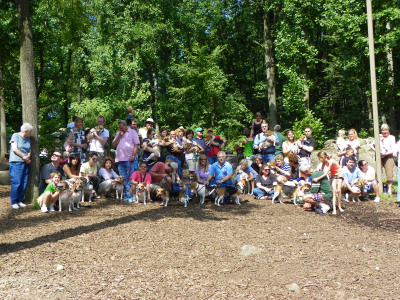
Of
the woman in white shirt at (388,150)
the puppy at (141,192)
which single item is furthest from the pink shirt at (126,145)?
the woman in white shirt at (388,150)

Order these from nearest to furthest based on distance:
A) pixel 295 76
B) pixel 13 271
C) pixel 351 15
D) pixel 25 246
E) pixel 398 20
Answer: pixel 13 271 < pixel 25 246 < pixel 398 20 < pixel 351 15 < pixel 295 76

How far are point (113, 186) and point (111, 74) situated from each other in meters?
9.92

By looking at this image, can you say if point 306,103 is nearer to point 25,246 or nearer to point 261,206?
point 261,206

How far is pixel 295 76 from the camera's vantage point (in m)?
21.2

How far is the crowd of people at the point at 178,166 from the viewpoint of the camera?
25.7 ft

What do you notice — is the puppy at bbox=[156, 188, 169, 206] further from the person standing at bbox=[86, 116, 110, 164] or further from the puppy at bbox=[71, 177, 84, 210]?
the person standing at bbox=[86, 116, 110, 164]

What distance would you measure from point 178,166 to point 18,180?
377 cm

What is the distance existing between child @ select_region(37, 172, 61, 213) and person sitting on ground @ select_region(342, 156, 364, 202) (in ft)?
21.2

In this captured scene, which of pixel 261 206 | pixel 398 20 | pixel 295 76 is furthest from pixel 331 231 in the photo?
pixel 295 76

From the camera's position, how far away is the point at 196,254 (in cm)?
507

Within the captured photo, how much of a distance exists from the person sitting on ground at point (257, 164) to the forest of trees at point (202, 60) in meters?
7.05

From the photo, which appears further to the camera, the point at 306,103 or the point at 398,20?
the point at 306,103

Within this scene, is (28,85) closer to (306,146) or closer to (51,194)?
(51,194)

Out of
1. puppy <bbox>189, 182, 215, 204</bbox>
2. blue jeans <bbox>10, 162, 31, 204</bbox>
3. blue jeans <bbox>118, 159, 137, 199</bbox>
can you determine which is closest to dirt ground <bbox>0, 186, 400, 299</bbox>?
blue jeans <bbox>10, 162, 31, 204</bbox>
